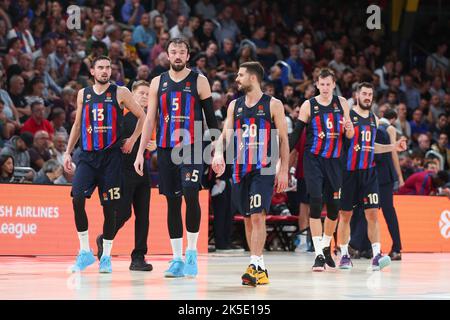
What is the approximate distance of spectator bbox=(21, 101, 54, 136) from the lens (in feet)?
49.2

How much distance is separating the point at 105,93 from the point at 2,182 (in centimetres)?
366

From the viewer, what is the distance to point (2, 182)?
493 inches

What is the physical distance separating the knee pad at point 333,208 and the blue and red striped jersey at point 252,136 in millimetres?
2292

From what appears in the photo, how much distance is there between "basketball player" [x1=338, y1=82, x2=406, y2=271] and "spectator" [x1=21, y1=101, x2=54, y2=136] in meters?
6.05

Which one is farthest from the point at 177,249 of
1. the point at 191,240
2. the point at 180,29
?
the point at 180,29

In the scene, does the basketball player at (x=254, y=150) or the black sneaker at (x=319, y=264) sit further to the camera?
the black sneaker at (x=319, y=264)

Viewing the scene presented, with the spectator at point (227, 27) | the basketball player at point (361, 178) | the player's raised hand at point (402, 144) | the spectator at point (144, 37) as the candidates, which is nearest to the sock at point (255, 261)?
the basketball player at point (361, 178)

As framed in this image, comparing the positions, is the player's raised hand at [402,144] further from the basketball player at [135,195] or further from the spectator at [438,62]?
the spectator at [438,62]

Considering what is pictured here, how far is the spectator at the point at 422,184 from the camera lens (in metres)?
16.3

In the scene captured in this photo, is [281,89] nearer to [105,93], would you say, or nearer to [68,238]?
[68,238]

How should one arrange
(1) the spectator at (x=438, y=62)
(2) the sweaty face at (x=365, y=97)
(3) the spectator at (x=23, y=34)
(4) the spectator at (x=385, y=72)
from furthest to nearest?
(1) the spectator at (x=438, y=62), (4) the spectator at (x=385, y=72), (3) the spectator at (x=23, y=34), (2) the sweaty face at (x=365, y=97)

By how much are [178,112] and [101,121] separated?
3.19ft

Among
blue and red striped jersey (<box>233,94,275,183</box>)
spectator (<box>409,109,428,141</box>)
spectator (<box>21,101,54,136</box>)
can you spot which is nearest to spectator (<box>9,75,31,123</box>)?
spectator (<box>21,101,54,136</box>)
